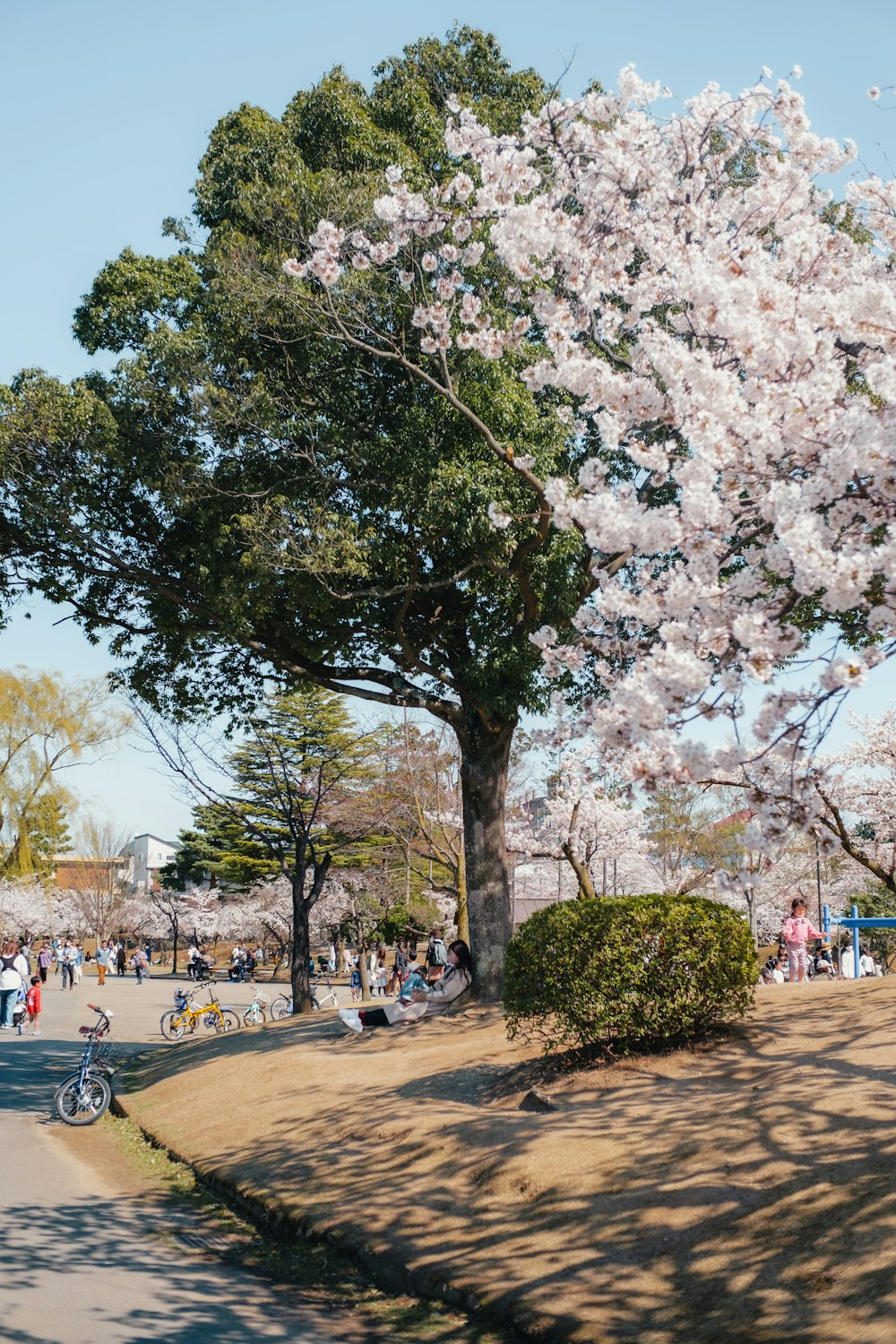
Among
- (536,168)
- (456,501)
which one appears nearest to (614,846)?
(456,501)

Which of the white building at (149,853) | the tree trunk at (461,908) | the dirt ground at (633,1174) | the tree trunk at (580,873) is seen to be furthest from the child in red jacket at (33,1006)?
the white building at (149,853)

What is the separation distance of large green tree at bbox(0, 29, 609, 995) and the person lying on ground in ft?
1.96

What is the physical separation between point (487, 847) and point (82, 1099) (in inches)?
222

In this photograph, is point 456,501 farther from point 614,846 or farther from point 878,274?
point 614,846

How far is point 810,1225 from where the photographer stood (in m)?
5.39

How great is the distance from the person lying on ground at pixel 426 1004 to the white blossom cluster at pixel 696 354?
5.69 meters

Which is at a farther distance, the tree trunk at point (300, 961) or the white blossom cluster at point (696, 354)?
the tree trunk at point (300, 961)

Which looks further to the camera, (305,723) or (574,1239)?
(305,723)

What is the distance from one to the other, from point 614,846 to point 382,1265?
25.5 metres

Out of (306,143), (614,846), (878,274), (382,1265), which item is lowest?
(382,1265)

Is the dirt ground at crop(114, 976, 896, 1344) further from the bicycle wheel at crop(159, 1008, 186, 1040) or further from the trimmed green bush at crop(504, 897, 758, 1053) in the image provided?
the bicycle wheel at crop(159, 1008, 186, 1040)

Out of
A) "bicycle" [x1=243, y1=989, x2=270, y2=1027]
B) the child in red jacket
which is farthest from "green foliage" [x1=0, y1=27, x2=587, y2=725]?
the child in red jacket

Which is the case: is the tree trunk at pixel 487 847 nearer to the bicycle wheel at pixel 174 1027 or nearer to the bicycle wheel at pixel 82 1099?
the bicycle wheel at pixel 82 1099

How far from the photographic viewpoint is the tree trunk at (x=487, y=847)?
13.8 meters
